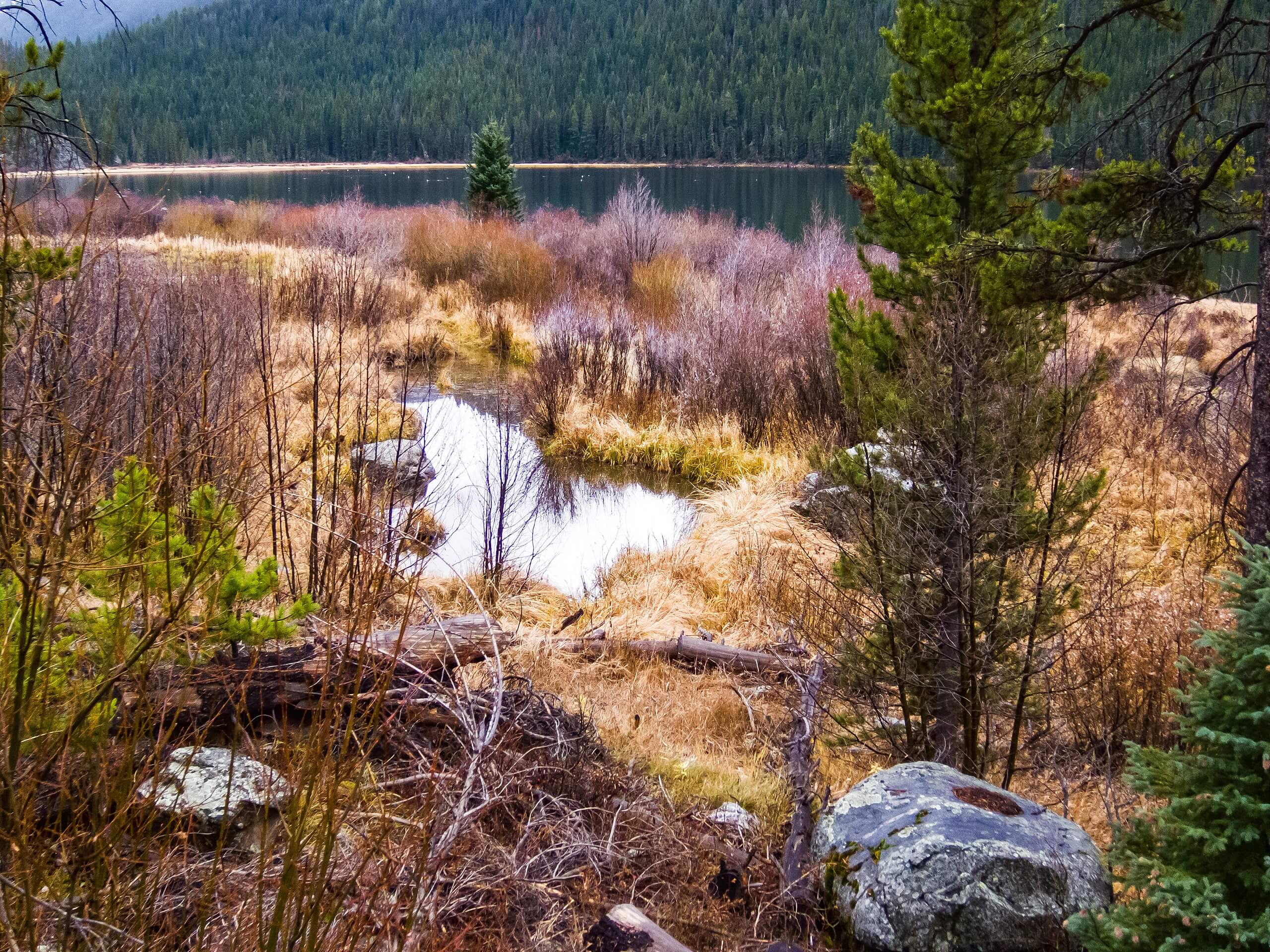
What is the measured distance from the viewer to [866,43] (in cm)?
9338

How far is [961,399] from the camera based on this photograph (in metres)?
4.16

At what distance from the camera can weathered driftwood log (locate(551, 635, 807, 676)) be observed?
21.0 feet

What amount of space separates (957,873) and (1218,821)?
1088 millimetres

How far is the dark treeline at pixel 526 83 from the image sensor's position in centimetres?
9031

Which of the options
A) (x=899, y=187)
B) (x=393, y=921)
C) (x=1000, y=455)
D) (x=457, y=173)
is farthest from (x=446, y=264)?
(x=457, y=173)

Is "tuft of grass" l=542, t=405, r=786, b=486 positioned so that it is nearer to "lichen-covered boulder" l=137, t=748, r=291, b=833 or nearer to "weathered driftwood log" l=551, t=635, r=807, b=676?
"weathered driftwood log" l=551, t=635, r=807, b=676

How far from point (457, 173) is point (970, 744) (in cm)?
8578

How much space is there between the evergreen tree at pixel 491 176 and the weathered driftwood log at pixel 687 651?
72.2 ft

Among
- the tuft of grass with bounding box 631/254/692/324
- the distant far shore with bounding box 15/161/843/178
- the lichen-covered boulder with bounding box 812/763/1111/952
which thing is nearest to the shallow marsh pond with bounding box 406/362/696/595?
the lichen-covered boulder with bounding box 812/763/1111/952

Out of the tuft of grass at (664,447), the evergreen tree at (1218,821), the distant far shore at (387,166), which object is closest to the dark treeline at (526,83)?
the distant far shore at (387,166)

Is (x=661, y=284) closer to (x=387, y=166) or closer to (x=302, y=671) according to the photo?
(x=302, y=671)

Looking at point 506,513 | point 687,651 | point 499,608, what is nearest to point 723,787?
point 687,651

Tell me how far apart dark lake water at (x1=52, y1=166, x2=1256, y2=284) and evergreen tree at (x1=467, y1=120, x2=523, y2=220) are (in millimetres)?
3237

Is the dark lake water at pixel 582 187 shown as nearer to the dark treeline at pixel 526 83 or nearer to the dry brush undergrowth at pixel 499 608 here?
the dark treeline at pixel 526 83
